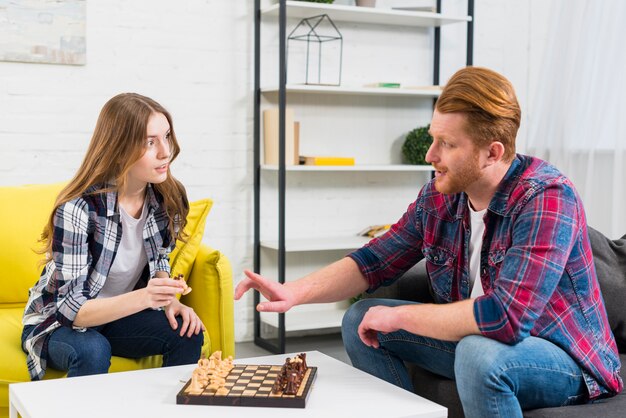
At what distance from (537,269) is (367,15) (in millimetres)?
2324

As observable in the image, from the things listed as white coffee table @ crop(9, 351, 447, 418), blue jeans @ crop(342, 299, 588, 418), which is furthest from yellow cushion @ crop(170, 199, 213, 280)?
blue jeans @ crop(342, 299, 588, 418)

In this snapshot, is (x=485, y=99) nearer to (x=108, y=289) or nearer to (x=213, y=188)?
(x=108, y=289)

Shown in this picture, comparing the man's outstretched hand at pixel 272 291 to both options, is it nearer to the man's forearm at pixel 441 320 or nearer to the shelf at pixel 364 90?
the man's forearm at pixel 441 320

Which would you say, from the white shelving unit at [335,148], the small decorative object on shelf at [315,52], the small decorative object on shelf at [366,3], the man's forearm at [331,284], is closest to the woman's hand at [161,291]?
the man's forearm at [331,284]

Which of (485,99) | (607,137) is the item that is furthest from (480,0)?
(485,99)

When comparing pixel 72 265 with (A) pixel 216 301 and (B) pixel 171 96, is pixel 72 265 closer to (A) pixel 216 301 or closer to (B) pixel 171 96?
(A) pixel 216 301

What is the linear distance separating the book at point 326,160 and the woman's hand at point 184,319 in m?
1.54

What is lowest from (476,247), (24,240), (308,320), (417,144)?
(308,320)

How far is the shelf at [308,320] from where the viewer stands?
12.1 feet

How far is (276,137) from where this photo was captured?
3631 millimetres

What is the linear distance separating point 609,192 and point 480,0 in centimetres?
125

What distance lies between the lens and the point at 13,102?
3.31 metres

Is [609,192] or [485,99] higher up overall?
[485,99]

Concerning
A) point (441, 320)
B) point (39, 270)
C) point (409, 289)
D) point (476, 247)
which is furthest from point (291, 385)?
point (39, 270)
